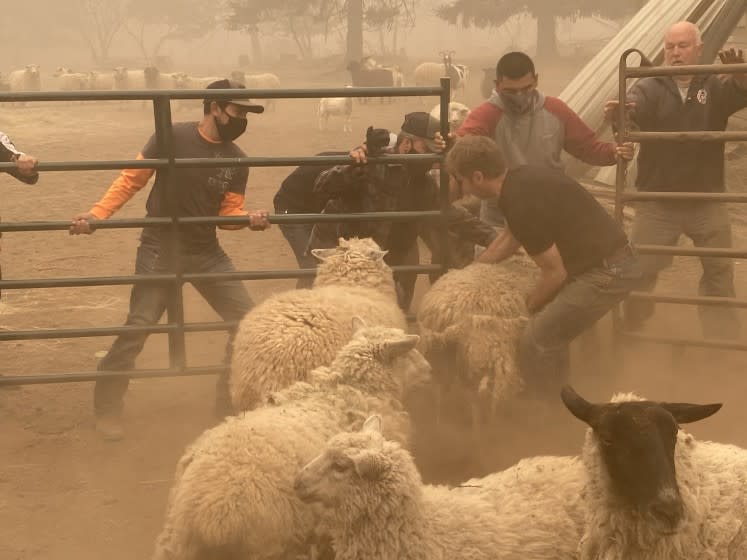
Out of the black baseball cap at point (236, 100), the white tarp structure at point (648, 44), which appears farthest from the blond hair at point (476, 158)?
the white tarp structure at point (648, 44)

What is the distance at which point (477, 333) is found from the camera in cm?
526

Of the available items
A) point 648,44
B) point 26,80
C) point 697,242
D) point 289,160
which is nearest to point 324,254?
point 289,160

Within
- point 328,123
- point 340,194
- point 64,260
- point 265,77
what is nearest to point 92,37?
point 265,77

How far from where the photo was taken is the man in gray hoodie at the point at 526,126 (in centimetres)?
607

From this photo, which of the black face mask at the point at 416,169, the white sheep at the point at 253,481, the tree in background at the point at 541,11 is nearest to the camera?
the white sheep at the point at 253,481

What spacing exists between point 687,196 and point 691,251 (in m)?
0.34

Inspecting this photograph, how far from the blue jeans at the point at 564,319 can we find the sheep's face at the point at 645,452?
2093 millimetres

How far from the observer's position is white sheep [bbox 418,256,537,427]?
5.28 metres

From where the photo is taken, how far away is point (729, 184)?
1130 cm

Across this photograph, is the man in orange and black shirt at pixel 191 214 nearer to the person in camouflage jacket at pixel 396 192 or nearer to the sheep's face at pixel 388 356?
the person in camouflage jacket at pixel 396 192

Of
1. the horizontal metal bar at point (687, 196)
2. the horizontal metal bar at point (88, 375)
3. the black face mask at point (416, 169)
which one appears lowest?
the horizontal metal bar at point (88, 375)

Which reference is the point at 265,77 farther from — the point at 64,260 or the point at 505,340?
the point at 505,340

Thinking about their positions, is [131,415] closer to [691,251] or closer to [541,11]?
[691,251]

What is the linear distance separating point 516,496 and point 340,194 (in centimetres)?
301
